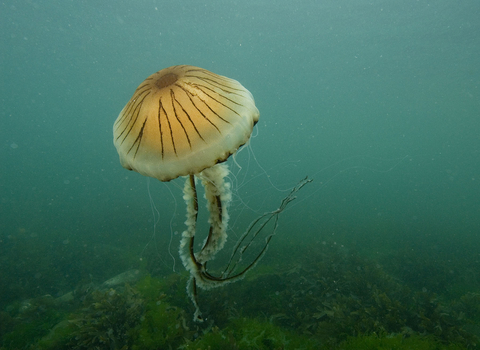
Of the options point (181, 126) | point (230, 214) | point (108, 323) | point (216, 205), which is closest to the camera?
point (181, 126)

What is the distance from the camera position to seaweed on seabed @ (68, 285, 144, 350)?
3.57 m

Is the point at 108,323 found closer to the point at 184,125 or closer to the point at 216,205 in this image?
the point at 216,205

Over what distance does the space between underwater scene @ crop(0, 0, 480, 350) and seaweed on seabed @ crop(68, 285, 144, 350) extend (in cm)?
2

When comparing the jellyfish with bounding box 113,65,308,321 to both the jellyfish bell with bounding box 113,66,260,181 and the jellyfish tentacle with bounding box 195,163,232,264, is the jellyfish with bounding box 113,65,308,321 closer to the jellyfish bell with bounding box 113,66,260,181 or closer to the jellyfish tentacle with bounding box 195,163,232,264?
the jellyfish bell with bounding box 113,66,260,181

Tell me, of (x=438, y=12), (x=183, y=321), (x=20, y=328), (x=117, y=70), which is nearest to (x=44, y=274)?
(x=20, y=328)

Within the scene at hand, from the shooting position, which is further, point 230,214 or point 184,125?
point 230,214

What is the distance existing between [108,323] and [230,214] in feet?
16.3

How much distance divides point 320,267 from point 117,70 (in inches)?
1904

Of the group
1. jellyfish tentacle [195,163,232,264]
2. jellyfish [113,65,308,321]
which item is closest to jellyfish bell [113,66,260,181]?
jellyfish [113,65,308,321]

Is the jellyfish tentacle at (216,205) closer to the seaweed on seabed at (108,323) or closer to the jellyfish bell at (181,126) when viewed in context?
the jellyfish bell at (181,126)

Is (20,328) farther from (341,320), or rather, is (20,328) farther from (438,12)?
(438,12)

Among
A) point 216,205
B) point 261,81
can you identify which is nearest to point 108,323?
point 216,205

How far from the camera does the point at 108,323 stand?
3791 millimetres

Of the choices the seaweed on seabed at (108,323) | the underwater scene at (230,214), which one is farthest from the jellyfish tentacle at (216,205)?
the seaweed on seabed at (108,323)
